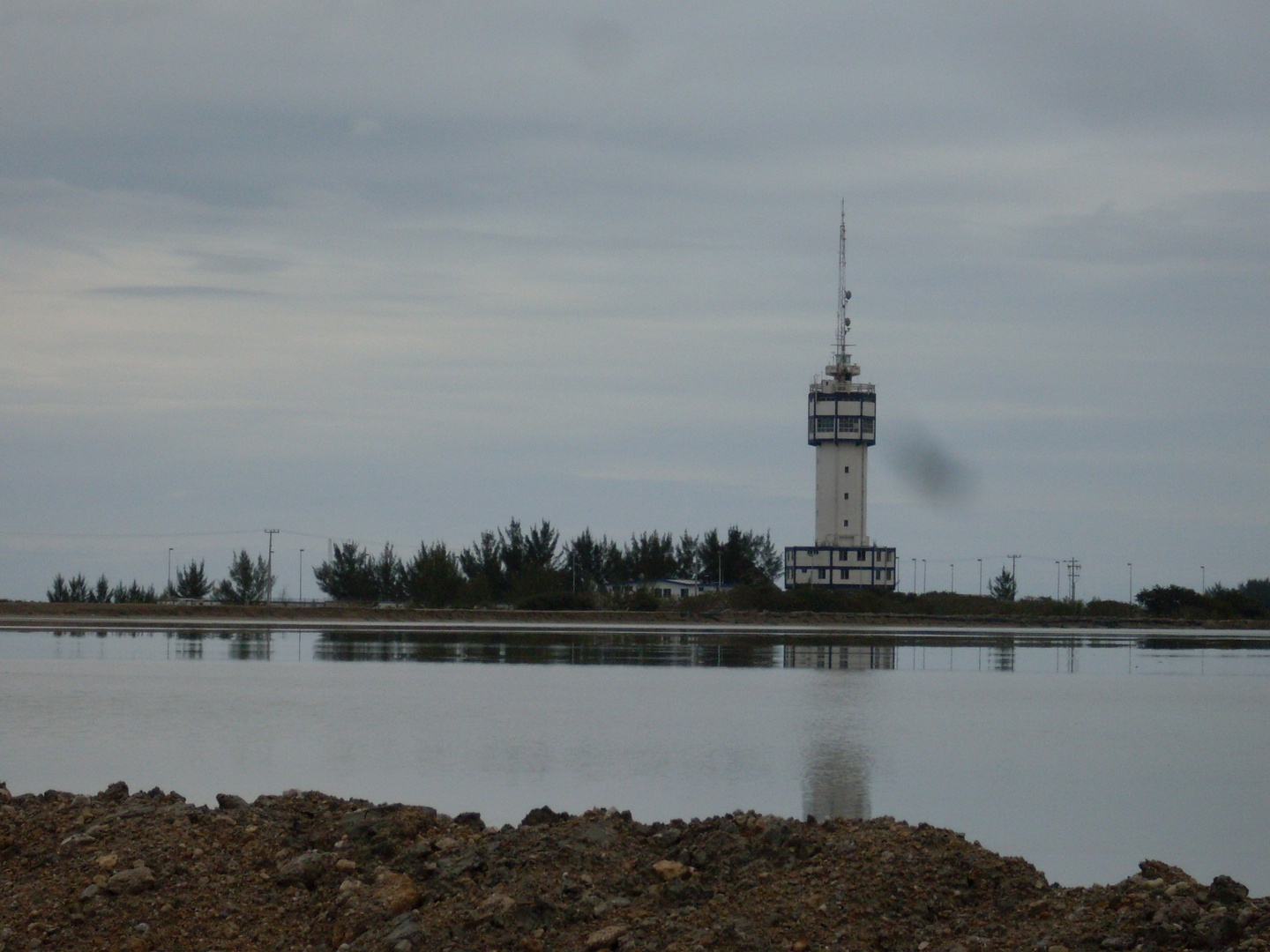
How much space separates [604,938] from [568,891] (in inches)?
25.4

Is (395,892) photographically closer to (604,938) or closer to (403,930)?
(403,930)

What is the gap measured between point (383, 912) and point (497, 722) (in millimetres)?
13888

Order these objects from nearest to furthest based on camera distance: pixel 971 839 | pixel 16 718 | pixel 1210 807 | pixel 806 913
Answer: pixel 806 913 → pixel 971 839 → pixel 1210 807 → pixel 16 718

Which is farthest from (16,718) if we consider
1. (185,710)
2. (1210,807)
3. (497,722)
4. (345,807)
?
(1210,807)

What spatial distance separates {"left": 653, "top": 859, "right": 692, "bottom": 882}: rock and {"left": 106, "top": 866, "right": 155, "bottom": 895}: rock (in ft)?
9.76

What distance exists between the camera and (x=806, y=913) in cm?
789

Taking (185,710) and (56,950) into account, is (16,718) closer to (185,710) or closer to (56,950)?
(185,710)

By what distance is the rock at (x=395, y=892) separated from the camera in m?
8.13

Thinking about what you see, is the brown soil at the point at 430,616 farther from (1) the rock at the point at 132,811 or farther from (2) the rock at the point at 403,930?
(2) the rock at the point at 403,930

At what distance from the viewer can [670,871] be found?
28.2 ft

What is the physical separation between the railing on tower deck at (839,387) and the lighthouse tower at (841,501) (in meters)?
0.06

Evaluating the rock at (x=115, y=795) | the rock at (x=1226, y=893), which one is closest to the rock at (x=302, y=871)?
the rock at (x=115, y=795)

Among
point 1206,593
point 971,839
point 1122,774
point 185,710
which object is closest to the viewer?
point 971,839

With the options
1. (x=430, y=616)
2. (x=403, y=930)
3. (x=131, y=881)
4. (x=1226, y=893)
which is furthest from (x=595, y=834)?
(x=430, y=616)
